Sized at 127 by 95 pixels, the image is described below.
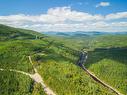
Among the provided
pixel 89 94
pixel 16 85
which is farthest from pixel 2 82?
pixel 89 94

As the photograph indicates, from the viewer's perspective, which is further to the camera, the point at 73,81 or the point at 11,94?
the point at 73,81

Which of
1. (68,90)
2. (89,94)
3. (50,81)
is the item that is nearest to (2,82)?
(50,81)

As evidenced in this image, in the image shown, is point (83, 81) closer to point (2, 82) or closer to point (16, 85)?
point (16, 85)

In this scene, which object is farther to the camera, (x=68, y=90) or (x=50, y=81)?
(x=50, y=81)

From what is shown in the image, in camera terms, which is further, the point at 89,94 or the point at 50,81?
the point at 50,81

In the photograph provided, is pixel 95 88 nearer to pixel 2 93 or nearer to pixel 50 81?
pixel 50 81

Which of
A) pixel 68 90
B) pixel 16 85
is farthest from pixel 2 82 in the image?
pixel 68 90

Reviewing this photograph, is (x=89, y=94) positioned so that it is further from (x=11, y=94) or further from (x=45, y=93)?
(x=11, y=94)
